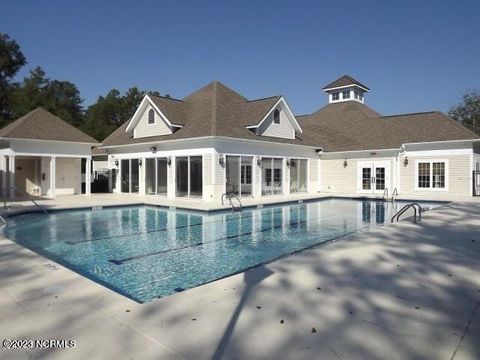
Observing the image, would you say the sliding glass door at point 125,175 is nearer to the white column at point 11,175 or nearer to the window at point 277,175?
the white column at point 11,175

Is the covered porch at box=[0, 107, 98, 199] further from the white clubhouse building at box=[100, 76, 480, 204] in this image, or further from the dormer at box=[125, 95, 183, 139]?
the dormer at box=[125, 95, 183, 139]

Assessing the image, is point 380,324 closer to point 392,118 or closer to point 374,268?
point 374,268

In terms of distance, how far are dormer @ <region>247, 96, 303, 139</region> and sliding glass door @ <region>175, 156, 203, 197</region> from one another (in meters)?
3.60

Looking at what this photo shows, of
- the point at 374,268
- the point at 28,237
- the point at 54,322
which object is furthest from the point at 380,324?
the point at 28,237

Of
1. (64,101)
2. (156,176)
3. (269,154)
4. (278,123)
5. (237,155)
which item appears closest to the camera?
(237,155)

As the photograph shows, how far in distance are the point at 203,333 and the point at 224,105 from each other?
18.7 m

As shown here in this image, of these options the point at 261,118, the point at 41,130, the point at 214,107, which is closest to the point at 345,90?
the point at 261,118

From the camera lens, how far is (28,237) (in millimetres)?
11078

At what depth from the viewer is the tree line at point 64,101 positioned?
38.2 metres

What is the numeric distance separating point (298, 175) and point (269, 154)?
11.9 ft

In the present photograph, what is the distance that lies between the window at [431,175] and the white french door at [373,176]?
1770 mm

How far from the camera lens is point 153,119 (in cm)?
2169

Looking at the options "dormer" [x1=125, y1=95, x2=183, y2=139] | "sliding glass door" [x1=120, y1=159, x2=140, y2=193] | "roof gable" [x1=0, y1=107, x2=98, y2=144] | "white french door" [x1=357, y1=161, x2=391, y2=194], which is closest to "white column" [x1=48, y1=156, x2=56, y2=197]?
"roof gable" [x1=0, y1=107, x2=98, y2=144]

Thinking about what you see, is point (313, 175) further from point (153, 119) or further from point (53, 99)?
point (53, 99)
